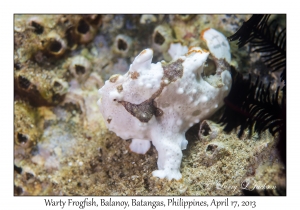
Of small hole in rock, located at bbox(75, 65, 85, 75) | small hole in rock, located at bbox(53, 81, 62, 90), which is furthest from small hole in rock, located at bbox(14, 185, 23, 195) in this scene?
small hole in rock, located at bbox(75, 65, 85, 75)

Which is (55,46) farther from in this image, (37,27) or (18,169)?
(18,169)

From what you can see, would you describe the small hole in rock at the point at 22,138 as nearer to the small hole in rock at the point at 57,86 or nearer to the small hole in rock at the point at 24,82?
the small hole in rock at the point at 24,82

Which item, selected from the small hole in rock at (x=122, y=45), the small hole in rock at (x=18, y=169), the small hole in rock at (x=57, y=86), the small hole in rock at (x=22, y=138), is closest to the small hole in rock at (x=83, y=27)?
the small hole in rock at (x=122, y=45)

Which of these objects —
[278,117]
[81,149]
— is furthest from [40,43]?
[278,117]

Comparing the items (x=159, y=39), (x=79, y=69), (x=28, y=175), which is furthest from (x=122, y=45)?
(x=28, y=175)

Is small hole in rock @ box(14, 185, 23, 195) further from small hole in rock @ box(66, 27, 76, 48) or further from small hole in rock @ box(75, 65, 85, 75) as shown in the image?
small hole in rock @ box(66, 27, 76, 48)
